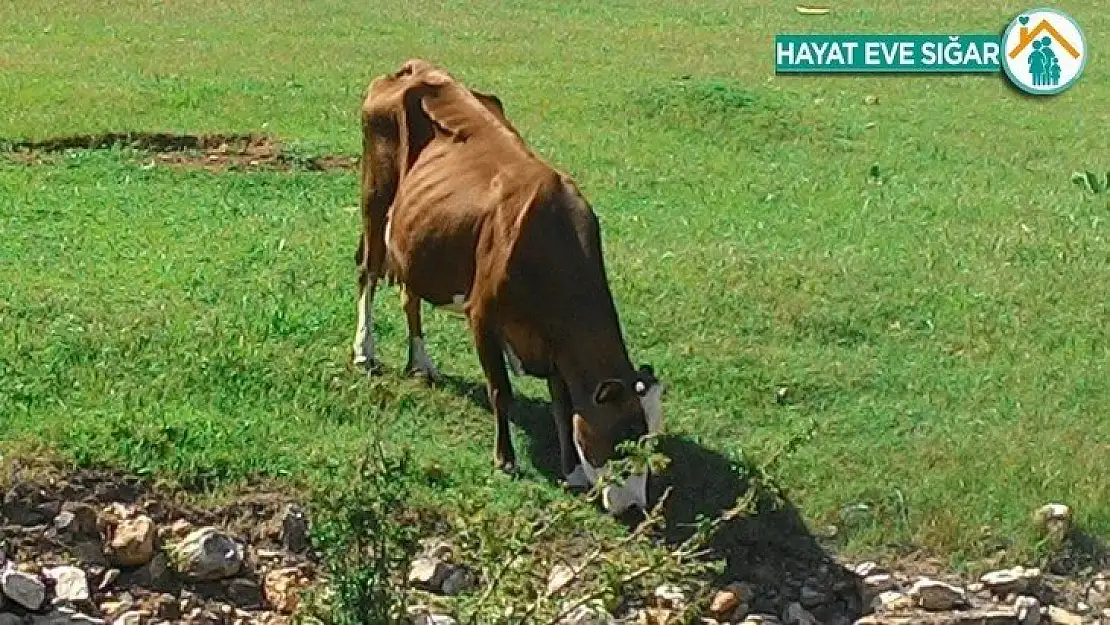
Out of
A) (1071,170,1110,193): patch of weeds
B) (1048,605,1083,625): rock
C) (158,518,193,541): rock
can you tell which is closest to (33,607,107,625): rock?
(158,518,193,541): rock

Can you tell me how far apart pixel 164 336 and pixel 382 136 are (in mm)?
1524

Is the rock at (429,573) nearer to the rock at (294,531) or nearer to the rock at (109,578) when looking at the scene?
the rock at (294,531)

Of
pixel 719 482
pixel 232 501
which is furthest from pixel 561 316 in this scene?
pixel 232 501

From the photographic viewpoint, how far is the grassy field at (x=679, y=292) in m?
8.62

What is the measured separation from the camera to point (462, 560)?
7496mm

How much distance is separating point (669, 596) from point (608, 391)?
3.15 ft

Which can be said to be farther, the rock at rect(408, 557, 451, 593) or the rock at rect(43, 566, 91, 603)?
the rock at rect(408, 557, 451, 593)

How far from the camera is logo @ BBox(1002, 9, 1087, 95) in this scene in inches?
760

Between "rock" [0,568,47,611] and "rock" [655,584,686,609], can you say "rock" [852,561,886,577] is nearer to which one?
"rock" [655,584,686,609]

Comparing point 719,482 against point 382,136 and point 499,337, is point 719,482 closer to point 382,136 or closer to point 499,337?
point 499,337

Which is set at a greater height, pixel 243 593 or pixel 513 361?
pixel 513 361

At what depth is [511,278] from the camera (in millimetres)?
8445

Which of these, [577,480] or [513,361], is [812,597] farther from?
[513,361]

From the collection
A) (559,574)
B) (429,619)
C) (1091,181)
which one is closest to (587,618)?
(559,574)
